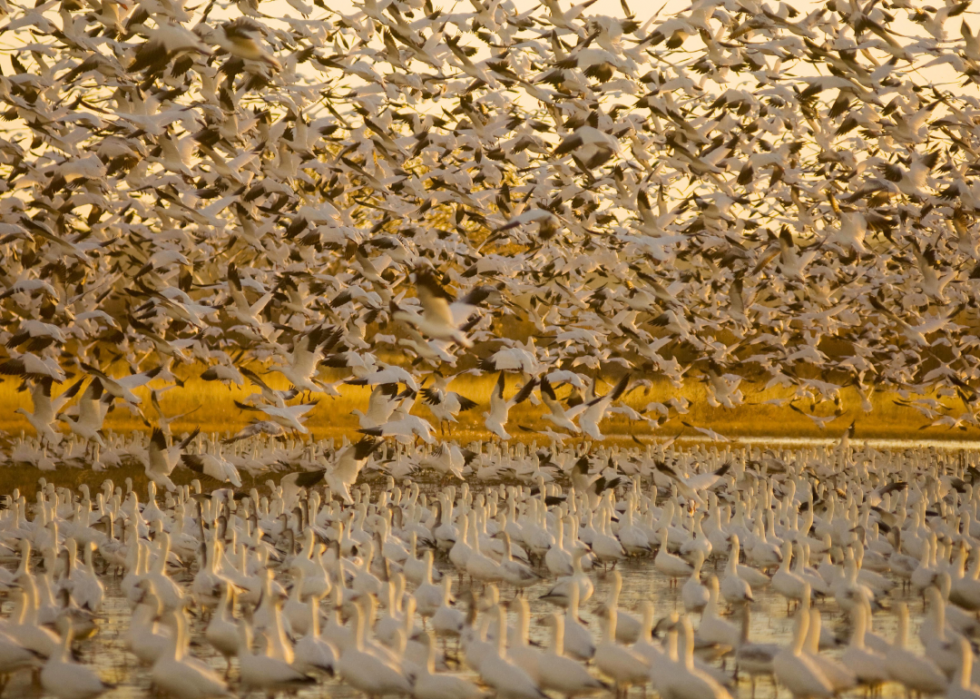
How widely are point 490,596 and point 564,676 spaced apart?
1.77 metres

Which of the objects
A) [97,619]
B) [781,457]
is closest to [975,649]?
[97,619]

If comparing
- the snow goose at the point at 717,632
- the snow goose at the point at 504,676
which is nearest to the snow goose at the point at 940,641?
the snow goose at the point at 717,632

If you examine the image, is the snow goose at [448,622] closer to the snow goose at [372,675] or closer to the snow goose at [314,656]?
the snow goose at [314,656]

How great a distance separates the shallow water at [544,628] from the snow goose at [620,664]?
61 cm

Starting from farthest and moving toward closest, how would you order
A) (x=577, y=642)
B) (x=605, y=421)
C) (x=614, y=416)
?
(x=614, y=416) < (x=605, y=421) < (x=577, y=642)

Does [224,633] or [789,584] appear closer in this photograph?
[224,633]

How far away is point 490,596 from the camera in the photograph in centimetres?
955

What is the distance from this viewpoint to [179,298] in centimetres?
1234

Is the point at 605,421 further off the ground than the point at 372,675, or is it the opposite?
the point at 605,421

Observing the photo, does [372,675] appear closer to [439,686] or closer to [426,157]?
[439,686]

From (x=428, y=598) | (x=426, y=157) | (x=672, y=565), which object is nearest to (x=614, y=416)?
(x=426, y=157)

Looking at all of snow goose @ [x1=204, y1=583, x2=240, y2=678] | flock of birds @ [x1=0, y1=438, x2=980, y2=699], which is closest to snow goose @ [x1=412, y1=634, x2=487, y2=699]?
flock of birds @ [x1=0, y1=438, x2=980, y2=699]

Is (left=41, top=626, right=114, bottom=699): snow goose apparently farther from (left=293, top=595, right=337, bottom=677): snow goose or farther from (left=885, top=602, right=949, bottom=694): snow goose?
(left=885, top=602, right=949, bottom=694): snow goose

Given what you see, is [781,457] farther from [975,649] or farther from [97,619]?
[97,619]
